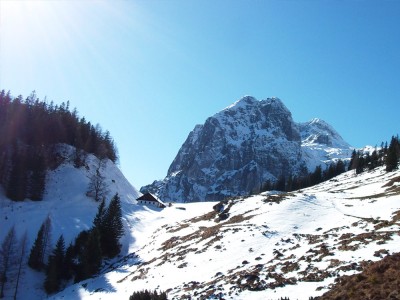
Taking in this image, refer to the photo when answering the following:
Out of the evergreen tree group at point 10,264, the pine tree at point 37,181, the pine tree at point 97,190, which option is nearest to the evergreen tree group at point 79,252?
the evergreen tree group at point 10,264

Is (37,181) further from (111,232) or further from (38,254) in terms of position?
(111,232)

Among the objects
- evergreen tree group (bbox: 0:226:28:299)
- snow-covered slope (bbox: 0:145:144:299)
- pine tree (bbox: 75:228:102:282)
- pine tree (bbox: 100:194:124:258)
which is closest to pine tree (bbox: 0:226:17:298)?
evergreen tree group (bbox: 0:226:28:299)

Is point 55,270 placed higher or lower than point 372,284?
lower

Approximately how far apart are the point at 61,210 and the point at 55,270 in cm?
2815

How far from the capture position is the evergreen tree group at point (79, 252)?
5294 cm

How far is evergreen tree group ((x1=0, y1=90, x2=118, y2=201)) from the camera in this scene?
88.1 meters

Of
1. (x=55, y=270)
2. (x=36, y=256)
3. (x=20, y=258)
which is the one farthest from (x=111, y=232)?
(x=20, y=258)

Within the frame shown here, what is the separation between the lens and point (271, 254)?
29984mm

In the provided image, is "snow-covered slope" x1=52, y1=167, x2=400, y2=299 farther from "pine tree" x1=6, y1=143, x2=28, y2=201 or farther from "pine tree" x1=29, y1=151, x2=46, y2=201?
"pine tree" x1=6, y1=143, x2=28, y2=201

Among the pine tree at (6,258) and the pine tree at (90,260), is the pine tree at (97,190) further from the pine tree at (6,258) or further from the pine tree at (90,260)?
the pine tree at (90,260)

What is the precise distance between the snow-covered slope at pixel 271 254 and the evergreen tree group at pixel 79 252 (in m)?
5.87

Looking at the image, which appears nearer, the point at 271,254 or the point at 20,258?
the point at 271,254

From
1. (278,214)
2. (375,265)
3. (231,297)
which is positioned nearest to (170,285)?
(231,297)

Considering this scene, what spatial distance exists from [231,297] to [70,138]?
109 m
